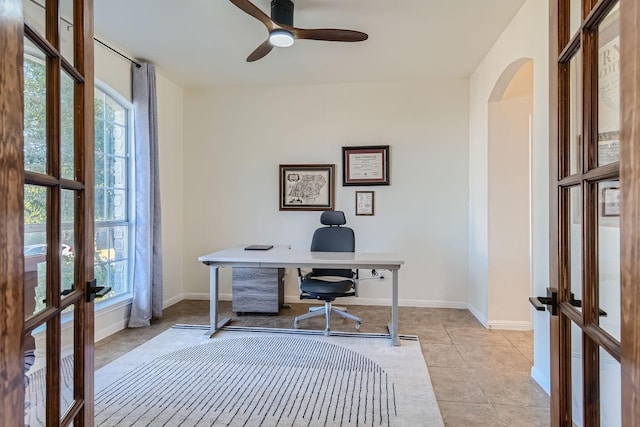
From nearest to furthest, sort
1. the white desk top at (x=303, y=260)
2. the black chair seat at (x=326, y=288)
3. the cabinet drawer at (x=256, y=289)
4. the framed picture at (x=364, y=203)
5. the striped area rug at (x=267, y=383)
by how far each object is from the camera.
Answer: the striped area rug at (x=267, y=383), the white desk top at (x=303, y=260), the black chair seat at (x=326, y=288), the cabinet drawer at (x=256, y=289), the framed picture at (x=364, y=203)

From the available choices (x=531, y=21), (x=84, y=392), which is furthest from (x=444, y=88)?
(x=84, y=392)

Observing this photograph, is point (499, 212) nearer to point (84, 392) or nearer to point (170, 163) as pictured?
point (84, 392)

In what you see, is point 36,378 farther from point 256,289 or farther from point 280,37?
point 256,289

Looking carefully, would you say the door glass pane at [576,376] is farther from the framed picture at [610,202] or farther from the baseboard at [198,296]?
the baseboard at [198,296]

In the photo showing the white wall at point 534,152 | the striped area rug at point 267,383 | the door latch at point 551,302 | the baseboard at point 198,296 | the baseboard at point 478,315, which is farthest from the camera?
the baseboard at point 198,296

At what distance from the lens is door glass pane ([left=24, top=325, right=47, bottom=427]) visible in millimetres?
784

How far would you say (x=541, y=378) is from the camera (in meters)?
2.29

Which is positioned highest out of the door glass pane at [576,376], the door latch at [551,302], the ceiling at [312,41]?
the ceiling at [312,41]

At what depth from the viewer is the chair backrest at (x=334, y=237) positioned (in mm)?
3557

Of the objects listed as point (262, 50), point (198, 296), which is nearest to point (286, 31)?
point (262, 50)

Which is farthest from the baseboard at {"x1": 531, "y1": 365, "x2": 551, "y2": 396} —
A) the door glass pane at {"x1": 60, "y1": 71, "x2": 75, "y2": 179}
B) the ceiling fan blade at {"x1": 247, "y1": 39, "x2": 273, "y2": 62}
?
the ceiling fan blade at {"x1": 247, "y1": 39, "x2": 273, "y2": 62}

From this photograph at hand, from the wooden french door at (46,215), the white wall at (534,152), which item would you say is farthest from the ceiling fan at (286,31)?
the wooden french door at (46,215)

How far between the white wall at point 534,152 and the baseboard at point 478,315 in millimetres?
10

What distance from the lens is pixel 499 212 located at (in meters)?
3.41
